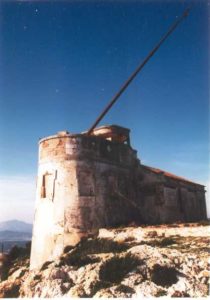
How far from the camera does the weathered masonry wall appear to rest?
21.3m

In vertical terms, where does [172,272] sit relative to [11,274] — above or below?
above

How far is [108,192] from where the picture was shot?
Answer: 2367 centimetres

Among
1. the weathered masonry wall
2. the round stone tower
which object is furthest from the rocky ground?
the weathered masonry wall

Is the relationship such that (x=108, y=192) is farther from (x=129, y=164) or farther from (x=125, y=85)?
(x=125, y=85)

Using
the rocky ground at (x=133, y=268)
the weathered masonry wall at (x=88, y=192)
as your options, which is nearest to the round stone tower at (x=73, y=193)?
the weathered masonry wall at (x=88, y=192)

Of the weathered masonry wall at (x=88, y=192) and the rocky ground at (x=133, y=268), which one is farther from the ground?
the weathered masonry wall at (x=88, y=192)

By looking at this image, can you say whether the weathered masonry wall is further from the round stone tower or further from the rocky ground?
the rocky ground

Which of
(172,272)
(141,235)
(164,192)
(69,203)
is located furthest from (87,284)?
(164,192)

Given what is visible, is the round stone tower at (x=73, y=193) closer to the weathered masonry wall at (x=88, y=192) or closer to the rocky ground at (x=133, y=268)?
the weathered masonry wall at (x=88, y=192)

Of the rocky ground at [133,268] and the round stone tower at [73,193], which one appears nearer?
the rocky ground at [133,268]

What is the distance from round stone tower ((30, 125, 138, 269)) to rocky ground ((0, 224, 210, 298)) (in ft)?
5.53

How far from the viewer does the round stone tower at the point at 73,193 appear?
2114 cm

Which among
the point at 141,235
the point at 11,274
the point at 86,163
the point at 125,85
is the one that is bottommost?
the point at 11,274

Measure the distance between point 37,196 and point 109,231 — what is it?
251 inches
